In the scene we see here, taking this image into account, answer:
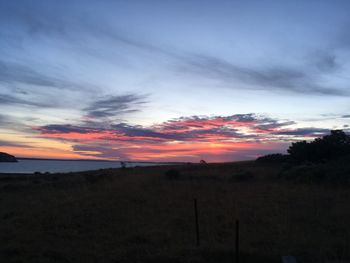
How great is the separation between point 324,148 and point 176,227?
92.1 ft

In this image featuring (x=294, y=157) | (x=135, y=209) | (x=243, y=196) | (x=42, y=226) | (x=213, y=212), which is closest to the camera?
(x=42, y=226)

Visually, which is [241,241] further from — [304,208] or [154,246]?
[304,208]

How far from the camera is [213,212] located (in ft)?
49.0

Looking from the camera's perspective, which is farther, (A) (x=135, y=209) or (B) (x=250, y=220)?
(A) (x=135, y=209)

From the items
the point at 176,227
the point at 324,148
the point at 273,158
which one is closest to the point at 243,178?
the point at 324,148

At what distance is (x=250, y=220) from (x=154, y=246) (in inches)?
169

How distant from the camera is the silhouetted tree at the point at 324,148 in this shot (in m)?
36.5

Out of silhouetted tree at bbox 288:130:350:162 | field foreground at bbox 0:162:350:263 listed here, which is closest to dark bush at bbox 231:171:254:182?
field foreground at bbox 0:162:350:263

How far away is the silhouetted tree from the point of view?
120ft

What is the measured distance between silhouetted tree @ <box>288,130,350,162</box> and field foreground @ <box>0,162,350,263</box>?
17320 millimetres

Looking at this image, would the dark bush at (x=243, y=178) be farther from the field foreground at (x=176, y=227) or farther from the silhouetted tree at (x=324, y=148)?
the silhouetted tree at (x=324, y=148)

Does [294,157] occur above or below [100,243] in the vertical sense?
above

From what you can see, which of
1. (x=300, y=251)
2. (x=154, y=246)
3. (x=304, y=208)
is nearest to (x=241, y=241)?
(x=300, y=251)

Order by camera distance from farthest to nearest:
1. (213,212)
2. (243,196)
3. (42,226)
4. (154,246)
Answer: (243,196) → (213,212) → (42,226) → (154,246)
